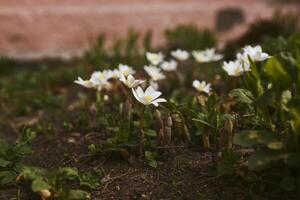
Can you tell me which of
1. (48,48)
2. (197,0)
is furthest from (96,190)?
(197,0)

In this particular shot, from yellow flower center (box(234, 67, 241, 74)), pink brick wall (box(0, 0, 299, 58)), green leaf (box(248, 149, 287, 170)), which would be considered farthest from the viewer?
pink brick wall (box(0, 0, 299, 58))

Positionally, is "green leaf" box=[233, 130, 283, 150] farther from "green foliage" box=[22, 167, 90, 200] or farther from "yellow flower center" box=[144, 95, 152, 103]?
"green foliage" box=[22, 167, 90, 200]

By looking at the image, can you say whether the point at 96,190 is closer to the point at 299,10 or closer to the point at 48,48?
the point at 48,48

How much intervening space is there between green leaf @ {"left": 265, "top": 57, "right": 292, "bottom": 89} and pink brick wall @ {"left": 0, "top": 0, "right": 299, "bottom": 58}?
8.12ft

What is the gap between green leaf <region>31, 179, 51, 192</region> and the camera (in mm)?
1628

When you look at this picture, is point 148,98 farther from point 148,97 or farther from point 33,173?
point 33,173

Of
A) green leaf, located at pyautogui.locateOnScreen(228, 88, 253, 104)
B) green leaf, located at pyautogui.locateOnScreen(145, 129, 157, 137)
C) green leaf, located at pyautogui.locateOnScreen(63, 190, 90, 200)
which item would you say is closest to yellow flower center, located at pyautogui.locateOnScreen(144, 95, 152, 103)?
green leaf, located at pyautogui.locateOnScreen(145, 129, 157, 137)

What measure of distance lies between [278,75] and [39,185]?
777mm

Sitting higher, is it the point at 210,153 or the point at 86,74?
the point at 86,74

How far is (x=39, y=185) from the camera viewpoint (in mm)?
1641

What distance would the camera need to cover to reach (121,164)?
197 centimetres

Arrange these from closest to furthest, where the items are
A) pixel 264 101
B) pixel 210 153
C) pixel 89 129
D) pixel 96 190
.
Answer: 1. pixel 264 101
2. pixel 96 190
3. pixel 210 153
4. pixel 89 129

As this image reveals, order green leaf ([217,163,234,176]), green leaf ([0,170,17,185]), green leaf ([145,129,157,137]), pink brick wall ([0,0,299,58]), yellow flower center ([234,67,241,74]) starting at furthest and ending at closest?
pink brick wall ([0,0,299,58])
yellow flower center ([234,67,241,74])
green leaf ([145,129,157,137])
green leaf ([0,170,17,185])
green leaf ([217,163,234,176])

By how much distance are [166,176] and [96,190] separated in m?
0.24
